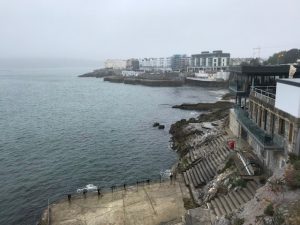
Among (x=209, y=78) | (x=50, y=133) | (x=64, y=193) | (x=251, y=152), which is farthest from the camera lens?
(x=209, y=78)

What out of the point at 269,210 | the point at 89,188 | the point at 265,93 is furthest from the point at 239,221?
the point at 89,188

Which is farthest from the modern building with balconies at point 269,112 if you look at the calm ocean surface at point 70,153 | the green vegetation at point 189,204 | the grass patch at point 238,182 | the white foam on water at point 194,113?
the white foam on water at point 194,113

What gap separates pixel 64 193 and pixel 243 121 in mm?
19161

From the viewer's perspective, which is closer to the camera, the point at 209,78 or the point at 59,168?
the point at 59,168

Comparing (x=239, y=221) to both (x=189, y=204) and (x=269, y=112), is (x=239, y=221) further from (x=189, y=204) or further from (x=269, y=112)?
(x=269, y=112)

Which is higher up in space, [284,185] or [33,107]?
[284,185]

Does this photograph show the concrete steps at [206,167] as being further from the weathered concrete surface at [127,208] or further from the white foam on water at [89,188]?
the white foam on water at [89,188]

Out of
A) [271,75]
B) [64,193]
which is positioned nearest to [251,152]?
[271,75]

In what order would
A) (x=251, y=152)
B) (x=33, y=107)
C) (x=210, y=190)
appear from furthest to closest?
(x=33, y=107), (x=251, y=152), (x=210, y=190)

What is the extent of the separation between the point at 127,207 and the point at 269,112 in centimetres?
1378

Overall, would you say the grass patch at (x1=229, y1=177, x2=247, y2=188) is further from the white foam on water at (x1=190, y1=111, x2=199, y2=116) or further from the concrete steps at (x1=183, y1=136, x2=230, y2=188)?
the white foam on water at (x1=190, y1=111, x2=199, y2=116)

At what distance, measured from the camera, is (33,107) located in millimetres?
88750

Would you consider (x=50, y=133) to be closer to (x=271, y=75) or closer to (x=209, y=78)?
(x=271, y=75)

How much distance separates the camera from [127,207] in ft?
85.2
